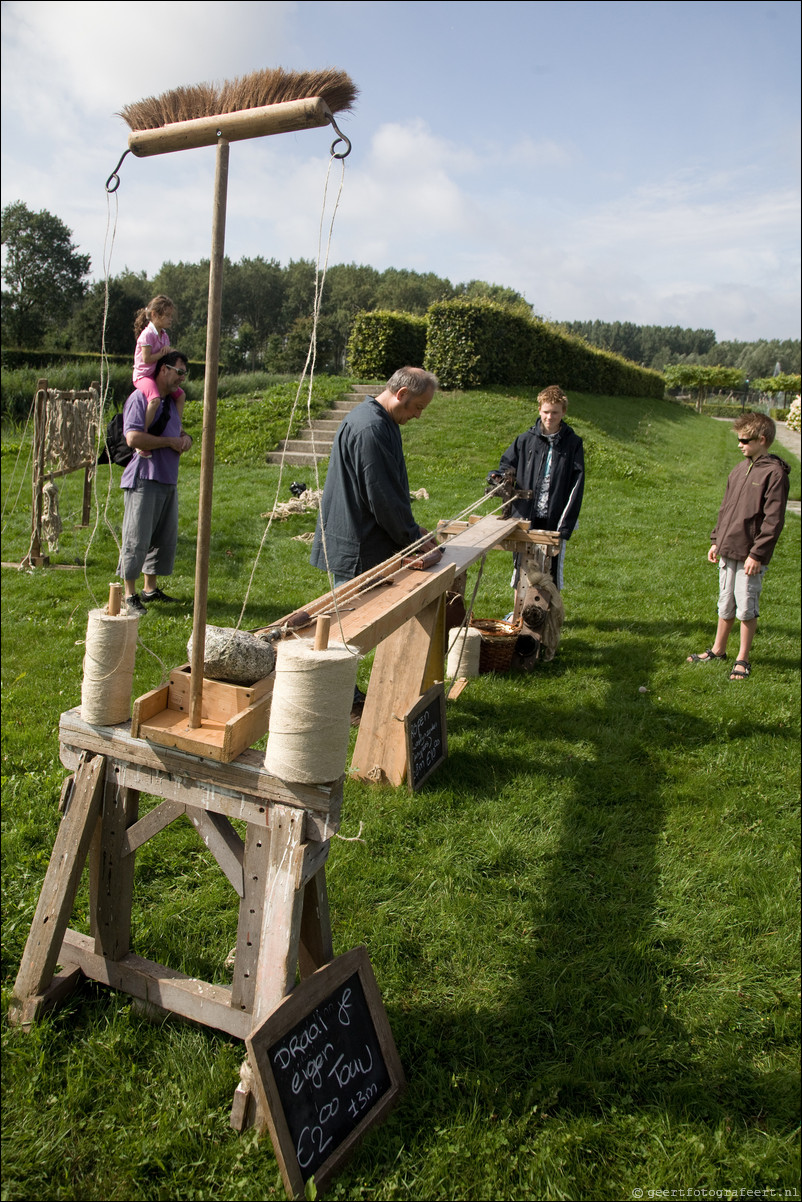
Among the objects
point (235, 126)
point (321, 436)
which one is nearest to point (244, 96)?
point (235, 126)

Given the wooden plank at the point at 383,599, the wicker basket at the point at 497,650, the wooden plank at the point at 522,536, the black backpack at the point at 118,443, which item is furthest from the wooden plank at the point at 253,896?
the black backpack at the point at 118,443

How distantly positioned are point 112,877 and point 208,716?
787 millimetres

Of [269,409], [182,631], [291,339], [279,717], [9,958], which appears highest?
[291,339]

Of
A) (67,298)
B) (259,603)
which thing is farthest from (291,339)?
(259,603)

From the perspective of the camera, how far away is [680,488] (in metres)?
14.5

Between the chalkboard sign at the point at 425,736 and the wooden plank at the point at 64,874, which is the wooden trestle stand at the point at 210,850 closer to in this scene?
the wooden plank at the point at 64,874

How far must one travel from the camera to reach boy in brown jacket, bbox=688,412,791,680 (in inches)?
232

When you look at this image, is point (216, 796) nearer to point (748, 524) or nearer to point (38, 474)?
point (748, 524)

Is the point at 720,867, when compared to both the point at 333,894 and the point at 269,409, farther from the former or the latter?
the point at 269,409

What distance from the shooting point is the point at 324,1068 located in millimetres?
2209

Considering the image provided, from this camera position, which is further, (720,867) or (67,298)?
(67,298)

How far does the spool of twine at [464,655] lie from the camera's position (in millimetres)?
5707

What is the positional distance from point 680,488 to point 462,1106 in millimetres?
13563

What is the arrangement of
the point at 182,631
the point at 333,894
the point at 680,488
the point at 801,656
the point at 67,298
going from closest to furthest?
the point at 333,894, the point at 182,631, the point at 801,656, the point at 680,488, the point at 67,298
